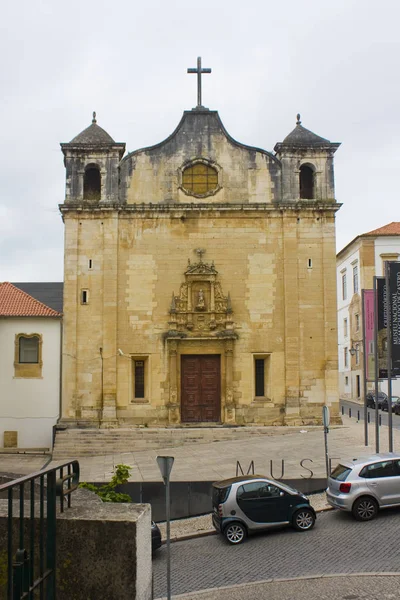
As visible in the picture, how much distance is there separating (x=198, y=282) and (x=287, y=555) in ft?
62.0

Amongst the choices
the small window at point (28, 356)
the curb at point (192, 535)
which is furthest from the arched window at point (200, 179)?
the curb at point (192, 535)

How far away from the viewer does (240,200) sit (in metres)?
31.5

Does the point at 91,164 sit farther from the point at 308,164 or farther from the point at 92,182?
the point at 308,164

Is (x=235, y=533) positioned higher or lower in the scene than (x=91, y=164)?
lower

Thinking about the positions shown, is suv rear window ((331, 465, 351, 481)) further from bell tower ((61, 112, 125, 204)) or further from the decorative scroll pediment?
bell tower ((61, 112, 125, 204))

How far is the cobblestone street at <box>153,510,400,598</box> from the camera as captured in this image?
1191 cm

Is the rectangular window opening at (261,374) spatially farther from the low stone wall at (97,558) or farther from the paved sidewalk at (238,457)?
the low stone wall at (97,558)

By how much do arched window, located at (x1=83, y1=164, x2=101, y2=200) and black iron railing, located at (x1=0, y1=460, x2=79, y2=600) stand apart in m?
27.9

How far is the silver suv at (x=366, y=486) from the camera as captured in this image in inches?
598

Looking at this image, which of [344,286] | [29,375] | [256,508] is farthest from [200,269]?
[344,286]

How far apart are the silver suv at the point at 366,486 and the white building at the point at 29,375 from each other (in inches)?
702

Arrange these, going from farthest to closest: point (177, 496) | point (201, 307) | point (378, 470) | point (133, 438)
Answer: point (201, 307) → point (133, 438) → point (177, 496) → point (378, 470)

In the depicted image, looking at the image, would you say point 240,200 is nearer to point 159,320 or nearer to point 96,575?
point 159,320

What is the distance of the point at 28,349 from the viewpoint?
103 feet
